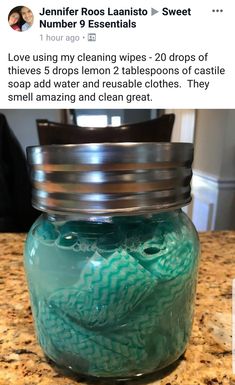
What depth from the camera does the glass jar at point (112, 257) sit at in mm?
211

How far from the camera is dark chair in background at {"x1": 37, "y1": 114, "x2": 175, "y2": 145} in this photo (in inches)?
36.4

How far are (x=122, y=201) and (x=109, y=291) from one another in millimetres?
65

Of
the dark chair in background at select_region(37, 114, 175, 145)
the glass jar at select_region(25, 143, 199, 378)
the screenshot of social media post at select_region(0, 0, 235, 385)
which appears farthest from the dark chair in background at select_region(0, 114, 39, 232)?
the glass jar at select_region(25, 143, 199, 378)

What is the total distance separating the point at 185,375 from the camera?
0.81 ft

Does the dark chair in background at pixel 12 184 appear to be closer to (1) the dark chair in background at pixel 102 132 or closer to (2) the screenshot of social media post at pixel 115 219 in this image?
(1) the dark chair in background at pixel 102 132

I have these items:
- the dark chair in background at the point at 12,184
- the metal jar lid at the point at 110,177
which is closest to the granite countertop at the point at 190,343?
the metal jar lid at the point at 110,177
